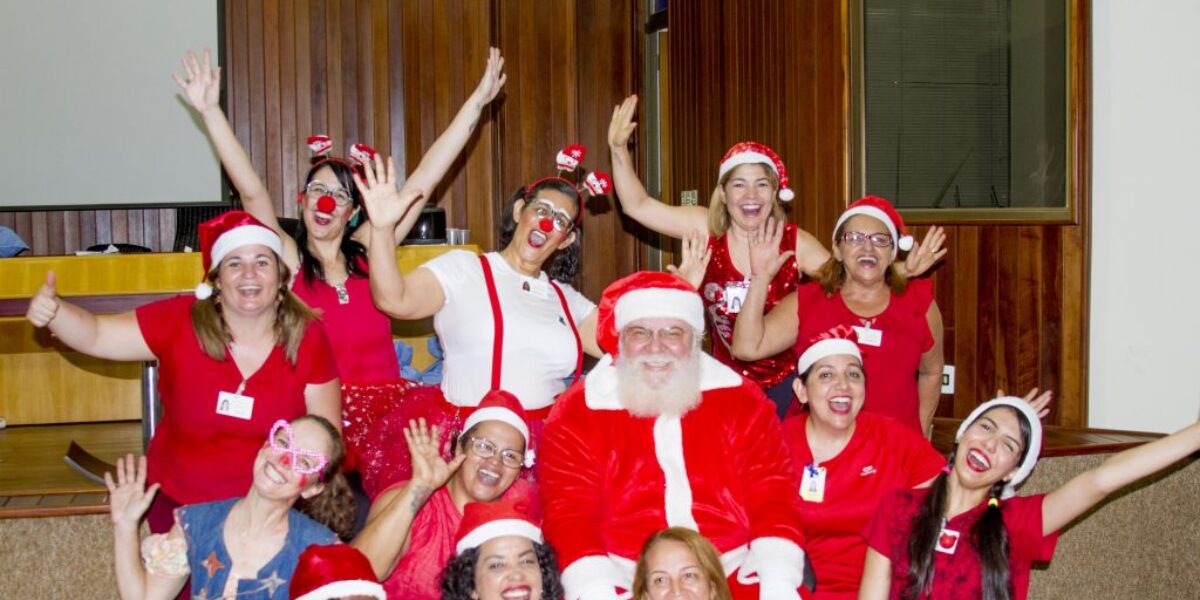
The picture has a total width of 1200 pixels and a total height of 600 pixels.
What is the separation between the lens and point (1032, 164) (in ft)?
14.9

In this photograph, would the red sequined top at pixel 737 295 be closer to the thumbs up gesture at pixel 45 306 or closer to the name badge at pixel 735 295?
the name badge at pixel 735 295

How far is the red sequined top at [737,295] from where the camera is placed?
12.2 feet

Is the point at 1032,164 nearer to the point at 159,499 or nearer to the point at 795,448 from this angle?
the point at 795,448

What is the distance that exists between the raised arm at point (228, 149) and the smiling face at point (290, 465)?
79 centimetres

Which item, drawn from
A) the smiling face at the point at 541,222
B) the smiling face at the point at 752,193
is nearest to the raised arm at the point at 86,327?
the smiling face at the point at 541,222

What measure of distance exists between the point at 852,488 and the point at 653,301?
73 centimetres

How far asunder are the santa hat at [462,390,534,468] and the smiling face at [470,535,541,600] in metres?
0.34

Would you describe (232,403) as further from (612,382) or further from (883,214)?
(883,214)

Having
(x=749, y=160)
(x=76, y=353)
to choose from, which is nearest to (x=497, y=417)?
(x=749, y=160)

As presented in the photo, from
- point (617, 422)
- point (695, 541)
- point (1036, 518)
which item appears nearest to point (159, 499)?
point (617, 422)

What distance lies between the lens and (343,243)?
3576 millimetres

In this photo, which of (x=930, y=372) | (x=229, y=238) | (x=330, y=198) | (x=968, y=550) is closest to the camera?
(x=968, y=550)

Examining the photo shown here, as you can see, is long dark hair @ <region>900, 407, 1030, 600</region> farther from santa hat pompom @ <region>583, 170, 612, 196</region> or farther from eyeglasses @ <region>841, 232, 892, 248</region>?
santa hat pompom @ <region>583, 170, 612, 196</region>

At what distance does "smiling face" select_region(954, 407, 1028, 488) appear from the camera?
9.00 feet
